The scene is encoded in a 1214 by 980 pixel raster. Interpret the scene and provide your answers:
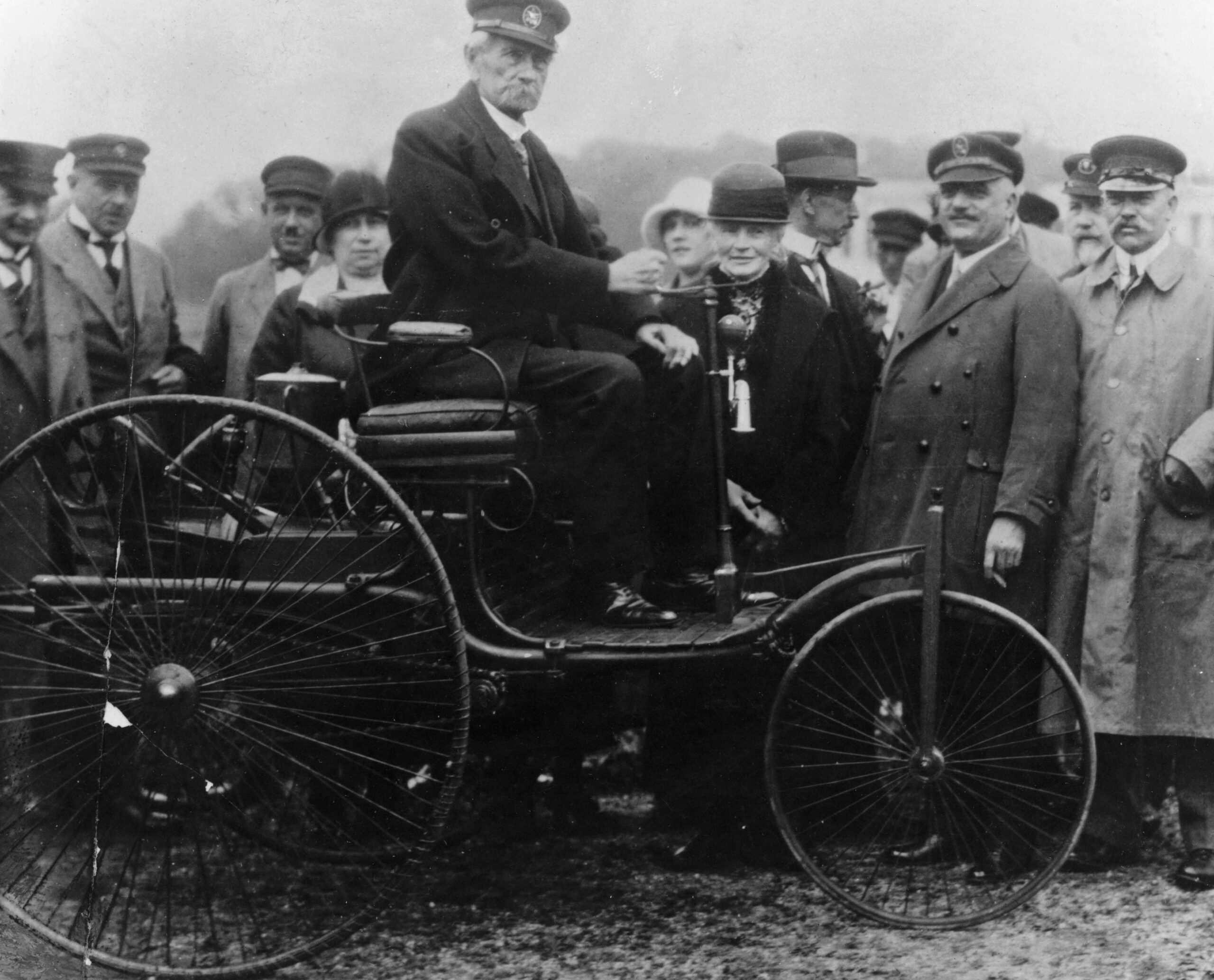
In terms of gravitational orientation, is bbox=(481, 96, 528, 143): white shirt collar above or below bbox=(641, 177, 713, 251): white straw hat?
above

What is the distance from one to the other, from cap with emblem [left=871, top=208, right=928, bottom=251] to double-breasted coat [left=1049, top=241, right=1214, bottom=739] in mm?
585

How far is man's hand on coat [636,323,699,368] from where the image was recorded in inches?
140

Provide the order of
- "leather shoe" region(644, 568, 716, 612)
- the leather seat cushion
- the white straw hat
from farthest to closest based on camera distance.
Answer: "leather shoe" region(644, 568, 716, 612) < the white straw hat < the leather seat cushion

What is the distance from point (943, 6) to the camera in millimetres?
3537

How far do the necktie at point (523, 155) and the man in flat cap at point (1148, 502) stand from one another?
5.23 ft

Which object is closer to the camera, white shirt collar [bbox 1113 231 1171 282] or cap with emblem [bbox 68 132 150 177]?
white shirt collar [bbox 1113 231 1171 282]

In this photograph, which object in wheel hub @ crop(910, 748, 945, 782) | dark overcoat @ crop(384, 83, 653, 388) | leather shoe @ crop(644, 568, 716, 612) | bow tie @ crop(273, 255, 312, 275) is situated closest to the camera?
wheel hub @ crop(910, 748, 945, 782)

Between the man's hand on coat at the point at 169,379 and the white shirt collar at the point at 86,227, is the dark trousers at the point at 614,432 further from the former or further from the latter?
the white shirt collar at the point at 86,227

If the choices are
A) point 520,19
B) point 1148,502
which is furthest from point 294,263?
point 1148,502

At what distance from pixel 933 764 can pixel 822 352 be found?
1.25m

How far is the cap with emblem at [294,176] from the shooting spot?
3.65 metres

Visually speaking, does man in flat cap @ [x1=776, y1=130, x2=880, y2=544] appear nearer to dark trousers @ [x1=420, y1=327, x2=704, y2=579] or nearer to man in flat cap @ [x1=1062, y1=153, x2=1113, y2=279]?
dark trousers @ [x1=420, y1=327, x2=704, y2=579]

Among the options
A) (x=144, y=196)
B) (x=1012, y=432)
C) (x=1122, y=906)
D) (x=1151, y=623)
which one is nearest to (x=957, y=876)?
(x=1122, y=906)

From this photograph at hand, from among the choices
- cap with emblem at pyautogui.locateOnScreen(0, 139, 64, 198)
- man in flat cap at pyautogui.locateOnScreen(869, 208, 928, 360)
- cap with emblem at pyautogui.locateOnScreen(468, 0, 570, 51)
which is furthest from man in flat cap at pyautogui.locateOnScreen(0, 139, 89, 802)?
man in flat cap at pyautogui.locateOnScreen(869, 208, 928, 360)
